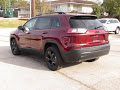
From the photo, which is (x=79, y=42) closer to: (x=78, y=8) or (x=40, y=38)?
(x=40, y=38)

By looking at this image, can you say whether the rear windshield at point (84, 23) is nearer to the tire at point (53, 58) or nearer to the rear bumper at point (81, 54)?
the rear bumper at point (81, 54)

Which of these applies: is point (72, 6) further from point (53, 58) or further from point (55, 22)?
point (53, 58)

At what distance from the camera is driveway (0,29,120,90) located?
3.94 meters

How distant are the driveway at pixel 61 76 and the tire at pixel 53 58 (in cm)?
17

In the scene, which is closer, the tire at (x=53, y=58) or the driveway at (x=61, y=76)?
the driveway at (x=61, y=76)

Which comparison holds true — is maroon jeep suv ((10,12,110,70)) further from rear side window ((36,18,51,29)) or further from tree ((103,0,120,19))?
tree ((103,0,120,19))

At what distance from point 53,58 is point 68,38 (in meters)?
0.96

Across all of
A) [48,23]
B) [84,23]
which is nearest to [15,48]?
[48,23]

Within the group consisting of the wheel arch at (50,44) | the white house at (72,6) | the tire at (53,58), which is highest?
the white house at (72,6)

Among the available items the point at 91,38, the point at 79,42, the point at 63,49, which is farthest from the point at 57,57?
the point at 91,38

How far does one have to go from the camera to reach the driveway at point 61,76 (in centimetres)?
394

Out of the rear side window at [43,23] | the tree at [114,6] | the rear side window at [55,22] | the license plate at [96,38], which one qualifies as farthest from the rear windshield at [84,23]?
the tree at [114,6]

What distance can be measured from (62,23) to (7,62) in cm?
273

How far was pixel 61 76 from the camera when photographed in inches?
182
